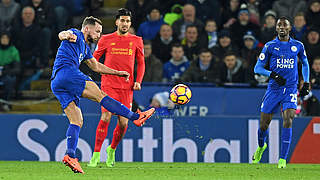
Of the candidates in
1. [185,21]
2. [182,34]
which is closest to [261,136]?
[182,34]

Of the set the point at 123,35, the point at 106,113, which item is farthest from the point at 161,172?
the point at 123,35

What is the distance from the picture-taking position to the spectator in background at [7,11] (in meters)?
17.6

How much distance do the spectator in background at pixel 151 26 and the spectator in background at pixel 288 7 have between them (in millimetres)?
2683

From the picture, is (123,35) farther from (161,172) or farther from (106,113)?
(161,172)

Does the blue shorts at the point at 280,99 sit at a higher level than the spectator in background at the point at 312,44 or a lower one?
lower

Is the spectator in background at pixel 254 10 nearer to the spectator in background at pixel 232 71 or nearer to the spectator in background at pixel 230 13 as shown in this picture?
the spectator in background at pixel 230 13

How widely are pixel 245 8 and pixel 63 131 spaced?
5415 millimetres

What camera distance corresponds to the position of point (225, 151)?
14055mm

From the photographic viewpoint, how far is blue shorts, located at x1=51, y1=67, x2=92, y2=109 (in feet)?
32.0

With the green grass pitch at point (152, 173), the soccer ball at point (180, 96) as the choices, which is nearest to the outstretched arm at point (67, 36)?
the green grass pitch at point (152, 173)

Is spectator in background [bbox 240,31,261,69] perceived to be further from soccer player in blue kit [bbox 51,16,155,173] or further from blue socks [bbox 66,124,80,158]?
blue socks [bbox 66,124,80,158]

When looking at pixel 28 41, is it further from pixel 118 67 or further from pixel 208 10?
pixel 118 67

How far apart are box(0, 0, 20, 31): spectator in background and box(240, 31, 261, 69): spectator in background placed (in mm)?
5231

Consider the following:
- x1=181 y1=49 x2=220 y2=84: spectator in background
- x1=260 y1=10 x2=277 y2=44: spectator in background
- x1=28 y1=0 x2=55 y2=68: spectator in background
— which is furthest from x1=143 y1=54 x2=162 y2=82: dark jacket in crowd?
x1=28 y1=0 x2=55 y2=68: spectator in background
